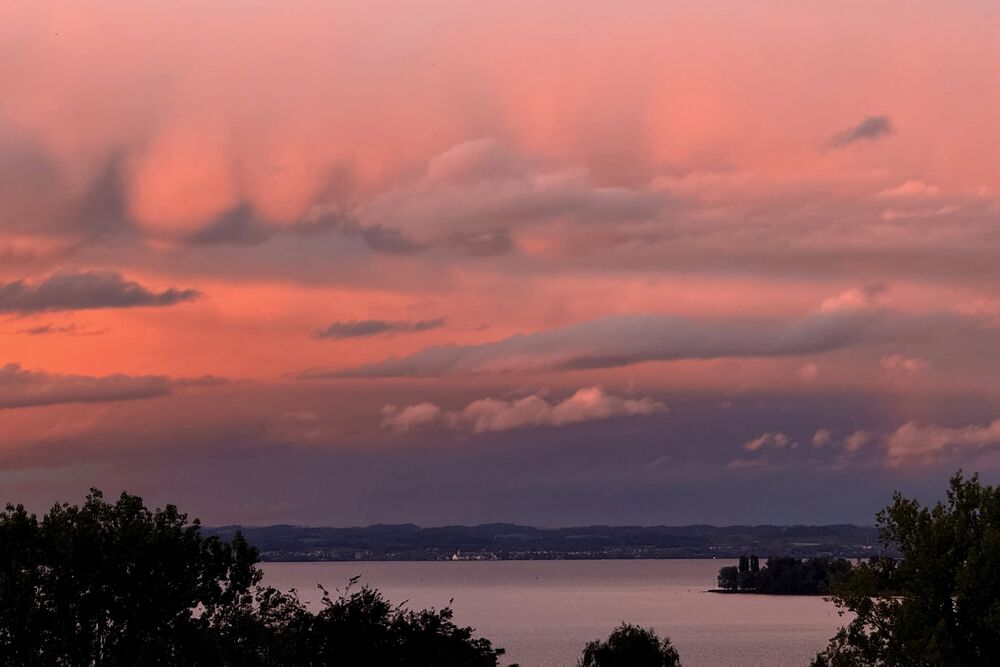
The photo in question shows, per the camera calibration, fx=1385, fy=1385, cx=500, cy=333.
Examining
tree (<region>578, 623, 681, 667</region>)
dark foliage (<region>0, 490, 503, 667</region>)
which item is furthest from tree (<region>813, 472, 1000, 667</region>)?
tree (<region>578, 623, 681, 667</region>)

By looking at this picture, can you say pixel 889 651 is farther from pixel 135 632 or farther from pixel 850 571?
pixel 135 632

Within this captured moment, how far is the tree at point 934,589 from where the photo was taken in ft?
189

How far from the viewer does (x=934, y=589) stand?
59.2 m

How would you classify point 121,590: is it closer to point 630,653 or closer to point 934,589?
point 934,589

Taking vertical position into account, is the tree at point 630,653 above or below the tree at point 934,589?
below

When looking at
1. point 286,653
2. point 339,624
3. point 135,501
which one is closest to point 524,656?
point 339,624

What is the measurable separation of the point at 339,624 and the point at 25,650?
26035 mm

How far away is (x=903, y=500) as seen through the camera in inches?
2450

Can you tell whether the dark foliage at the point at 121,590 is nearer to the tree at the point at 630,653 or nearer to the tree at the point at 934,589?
the tree at the point at 934,589

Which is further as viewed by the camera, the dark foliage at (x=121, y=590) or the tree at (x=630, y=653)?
the tree at (x=630, y=653)

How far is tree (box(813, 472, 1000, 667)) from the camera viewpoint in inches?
2267

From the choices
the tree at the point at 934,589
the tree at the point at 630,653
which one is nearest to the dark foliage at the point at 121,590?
the tree at the point at 934,589

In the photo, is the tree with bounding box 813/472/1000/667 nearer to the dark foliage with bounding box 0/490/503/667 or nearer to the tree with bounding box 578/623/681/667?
the dark foliage with bounding box 0/490/503/667

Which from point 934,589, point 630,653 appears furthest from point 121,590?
point 630,653
